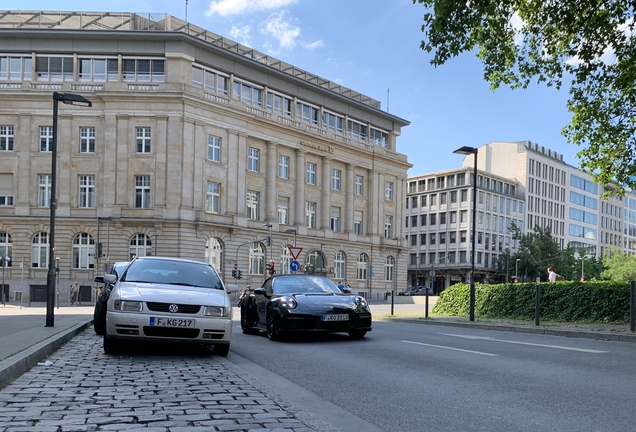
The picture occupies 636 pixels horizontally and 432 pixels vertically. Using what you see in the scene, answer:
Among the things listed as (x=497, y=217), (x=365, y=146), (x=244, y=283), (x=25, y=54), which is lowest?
(x=244, y=283)

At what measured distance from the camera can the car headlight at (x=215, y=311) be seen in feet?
30.5

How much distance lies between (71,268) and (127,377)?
4932 cm

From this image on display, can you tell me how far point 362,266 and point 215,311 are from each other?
63631mm

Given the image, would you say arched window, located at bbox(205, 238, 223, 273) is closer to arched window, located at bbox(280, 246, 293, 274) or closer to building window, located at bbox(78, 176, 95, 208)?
arched window, located at bbox(280, 246, 293, 274)

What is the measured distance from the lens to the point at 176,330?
9133 millimetres

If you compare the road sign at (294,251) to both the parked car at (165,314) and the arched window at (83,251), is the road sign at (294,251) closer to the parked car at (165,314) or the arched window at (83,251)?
the parked car at (165,314)

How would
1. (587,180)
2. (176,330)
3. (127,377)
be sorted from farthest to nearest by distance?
(587,180) → (176,330) → (127,377)

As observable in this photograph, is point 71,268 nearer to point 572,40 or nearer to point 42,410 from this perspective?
point 572,40

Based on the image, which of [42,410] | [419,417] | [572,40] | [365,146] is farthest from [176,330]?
[365,146]

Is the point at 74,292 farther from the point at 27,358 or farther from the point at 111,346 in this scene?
the point at 27,358

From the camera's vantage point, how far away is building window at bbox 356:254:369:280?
71.9 meters

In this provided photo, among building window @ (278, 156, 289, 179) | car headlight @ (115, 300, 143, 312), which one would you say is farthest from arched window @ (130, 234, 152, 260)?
car headlight @ (115, 300, 143, 312)

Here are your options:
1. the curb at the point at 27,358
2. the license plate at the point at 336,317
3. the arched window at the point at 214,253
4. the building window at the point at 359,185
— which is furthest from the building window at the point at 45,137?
the license plate at the point at 336,317

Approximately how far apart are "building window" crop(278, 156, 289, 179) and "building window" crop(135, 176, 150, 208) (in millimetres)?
15136
